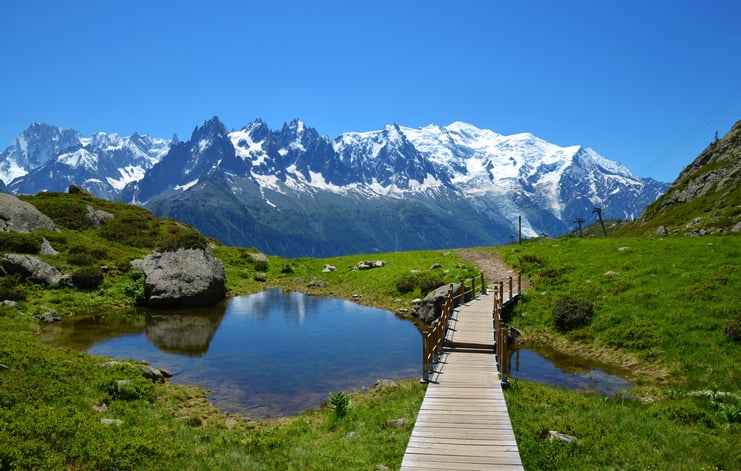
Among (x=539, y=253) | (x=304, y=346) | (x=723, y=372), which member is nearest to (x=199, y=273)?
(x=304, y=346)

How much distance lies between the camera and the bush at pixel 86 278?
133ft

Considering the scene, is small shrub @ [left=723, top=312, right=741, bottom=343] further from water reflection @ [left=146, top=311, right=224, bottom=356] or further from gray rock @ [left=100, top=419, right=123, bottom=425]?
water reflection @ [left=146, top=311, right=224, bottom=356]

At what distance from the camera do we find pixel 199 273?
4359 cm

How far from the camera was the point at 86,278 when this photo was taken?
4059cm

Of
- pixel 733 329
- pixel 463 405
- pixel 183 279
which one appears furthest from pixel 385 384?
pixel 183 279

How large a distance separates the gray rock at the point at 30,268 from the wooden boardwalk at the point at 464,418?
117 ft

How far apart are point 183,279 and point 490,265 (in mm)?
31561

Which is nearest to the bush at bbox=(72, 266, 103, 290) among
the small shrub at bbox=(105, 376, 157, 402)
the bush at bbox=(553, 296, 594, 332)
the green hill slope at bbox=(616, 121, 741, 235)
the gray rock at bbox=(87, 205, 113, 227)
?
the gray rock at bbox=(87, 205, 113, 227)

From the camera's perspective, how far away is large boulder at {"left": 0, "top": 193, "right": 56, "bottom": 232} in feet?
161

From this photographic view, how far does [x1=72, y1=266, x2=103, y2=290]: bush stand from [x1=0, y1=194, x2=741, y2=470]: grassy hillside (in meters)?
1.39

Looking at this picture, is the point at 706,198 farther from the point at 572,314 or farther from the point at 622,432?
the point at 622,432

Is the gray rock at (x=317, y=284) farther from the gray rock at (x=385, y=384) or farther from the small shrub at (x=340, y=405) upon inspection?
the small shrub at (x=340, y=405)

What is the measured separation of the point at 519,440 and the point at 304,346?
681 inches

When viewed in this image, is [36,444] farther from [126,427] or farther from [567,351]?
[567,351]
